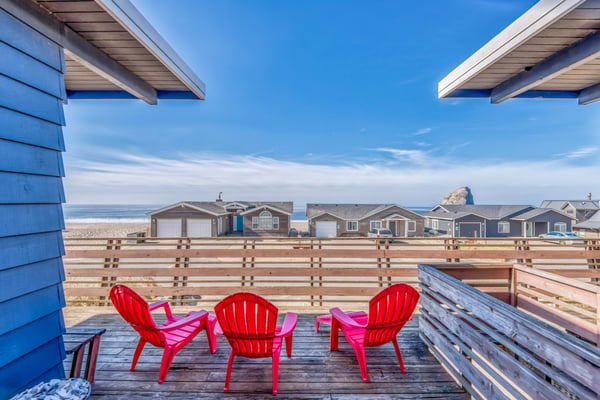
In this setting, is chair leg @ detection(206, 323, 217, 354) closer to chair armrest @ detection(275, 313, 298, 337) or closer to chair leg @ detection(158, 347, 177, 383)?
chair leg @ detection(158, 347, 177, 383)

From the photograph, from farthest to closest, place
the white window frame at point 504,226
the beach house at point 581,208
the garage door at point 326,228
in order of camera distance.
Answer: the beach house at point 581,208 < the white window frame at point 504,226 < the garage door at point 326,228

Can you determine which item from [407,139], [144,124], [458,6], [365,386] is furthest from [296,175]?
[365,386]

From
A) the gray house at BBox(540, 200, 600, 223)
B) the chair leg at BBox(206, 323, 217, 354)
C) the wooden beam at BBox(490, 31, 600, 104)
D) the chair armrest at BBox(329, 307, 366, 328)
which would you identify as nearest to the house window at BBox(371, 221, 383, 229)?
the gray house at BBox(540, 200, 600, 223)

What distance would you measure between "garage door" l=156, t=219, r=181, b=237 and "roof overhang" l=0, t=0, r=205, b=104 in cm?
1592

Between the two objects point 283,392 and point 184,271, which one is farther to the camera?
point 184,271

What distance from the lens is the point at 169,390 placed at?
220 cm

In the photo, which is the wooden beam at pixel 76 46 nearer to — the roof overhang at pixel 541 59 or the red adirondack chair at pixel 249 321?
the red adirondack chair at pixel 249 321

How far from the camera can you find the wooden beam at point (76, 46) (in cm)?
163

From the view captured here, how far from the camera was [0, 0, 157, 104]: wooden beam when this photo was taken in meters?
1.63

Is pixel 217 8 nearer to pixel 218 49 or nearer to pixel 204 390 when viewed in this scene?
pixel 218 49

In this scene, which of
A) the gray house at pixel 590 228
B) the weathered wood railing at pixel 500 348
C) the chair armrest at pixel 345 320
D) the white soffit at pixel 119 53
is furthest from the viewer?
the gray house at pixel 590 228

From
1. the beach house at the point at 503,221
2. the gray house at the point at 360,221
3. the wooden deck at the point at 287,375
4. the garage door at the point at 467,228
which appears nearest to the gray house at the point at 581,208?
the beach house at the point at 503,221

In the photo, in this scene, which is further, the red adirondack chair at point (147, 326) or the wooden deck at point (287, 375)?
the red adirondack chair at point (147, 326)

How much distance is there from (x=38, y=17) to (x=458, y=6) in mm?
5730
